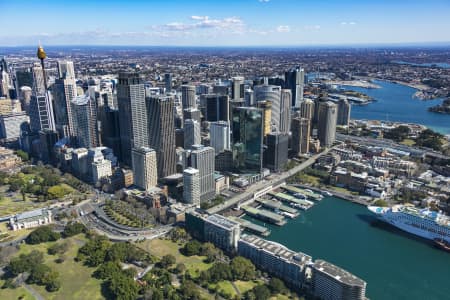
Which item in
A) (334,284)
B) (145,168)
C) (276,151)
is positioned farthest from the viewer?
(276,151)

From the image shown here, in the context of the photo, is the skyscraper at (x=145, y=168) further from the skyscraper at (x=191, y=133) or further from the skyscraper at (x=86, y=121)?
the skyscraper at (x=86, y=121)

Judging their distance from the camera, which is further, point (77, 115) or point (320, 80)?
point (320, 80)

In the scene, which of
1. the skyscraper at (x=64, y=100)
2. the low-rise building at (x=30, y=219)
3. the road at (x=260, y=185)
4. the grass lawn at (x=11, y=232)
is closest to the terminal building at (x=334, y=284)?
the road at (x=260, y=185)

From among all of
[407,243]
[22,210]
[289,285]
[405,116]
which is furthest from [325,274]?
[405,116]

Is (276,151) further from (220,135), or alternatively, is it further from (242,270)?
(242,270)

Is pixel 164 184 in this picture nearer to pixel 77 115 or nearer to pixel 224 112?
pixel 77 115

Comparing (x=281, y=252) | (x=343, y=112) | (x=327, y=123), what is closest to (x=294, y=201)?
(x=281, y=252)
